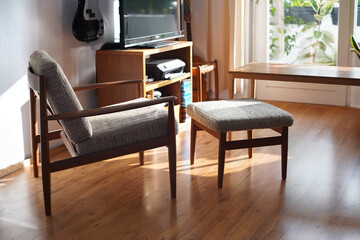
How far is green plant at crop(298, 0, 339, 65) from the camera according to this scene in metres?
5.18

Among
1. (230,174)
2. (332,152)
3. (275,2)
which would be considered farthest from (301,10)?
(230,174)

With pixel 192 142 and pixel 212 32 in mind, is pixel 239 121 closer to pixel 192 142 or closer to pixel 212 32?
pixel 192 142

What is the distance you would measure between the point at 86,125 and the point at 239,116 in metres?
0.91

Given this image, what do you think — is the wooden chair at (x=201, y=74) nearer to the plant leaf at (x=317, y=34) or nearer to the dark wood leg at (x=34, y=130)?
the plant leaf at (x=317, y=34)

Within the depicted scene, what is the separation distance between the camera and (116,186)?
3.21m

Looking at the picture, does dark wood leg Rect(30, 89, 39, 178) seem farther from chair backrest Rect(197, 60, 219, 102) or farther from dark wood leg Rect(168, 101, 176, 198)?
chair backrest Rect(197, 60, 219, 102)

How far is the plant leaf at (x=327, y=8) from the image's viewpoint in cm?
514

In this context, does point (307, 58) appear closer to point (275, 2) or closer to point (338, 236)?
point (275, 2)

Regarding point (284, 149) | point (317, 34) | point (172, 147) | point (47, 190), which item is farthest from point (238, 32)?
point (47, 190)

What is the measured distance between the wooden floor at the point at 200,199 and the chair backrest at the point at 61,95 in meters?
0.44

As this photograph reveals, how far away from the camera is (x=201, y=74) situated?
514 cm

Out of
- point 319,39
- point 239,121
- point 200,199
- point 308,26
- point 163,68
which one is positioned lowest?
point 200,199

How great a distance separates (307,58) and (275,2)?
0.65 metres

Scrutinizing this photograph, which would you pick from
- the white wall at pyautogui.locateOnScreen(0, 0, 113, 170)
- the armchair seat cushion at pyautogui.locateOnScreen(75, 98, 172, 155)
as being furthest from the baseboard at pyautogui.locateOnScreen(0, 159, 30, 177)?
the armchair seat cushion at pyautogui.locateOnScreen(75, 98, 172, 155)
